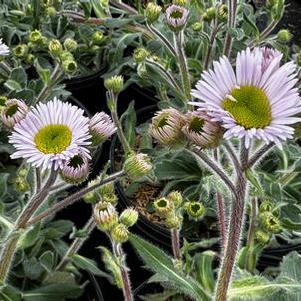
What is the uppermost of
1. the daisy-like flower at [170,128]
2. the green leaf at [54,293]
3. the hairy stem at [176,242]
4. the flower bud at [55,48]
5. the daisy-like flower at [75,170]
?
the flower bud at [55,48]

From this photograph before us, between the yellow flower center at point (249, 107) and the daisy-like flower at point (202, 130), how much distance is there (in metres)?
0.03

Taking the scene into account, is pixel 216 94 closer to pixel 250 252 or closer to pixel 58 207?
pixel 58 207

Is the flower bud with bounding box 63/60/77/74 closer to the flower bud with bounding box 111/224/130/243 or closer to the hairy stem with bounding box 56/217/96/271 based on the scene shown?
the hairy stem with bounding box 56/217/96/271

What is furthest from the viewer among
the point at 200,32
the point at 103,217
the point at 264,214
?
the point at 200,32

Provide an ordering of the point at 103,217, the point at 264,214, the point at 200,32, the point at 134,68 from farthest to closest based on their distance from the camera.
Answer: the point at 134,68
the point at 200,32
the point at 264,214
the point at 103,217

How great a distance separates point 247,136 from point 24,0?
49.7 inches

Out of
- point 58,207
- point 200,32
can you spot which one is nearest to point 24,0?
point 200,32

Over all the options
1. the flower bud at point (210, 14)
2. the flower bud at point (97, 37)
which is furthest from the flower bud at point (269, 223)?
the flower bud at point (97, 37)

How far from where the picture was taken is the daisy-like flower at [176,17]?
1.16 metres

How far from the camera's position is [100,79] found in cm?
178

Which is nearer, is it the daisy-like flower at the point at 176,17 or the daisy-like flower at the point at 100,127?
the daisy-like flower at the point at 100,127

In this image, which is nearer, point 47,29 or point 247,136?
point 247,136

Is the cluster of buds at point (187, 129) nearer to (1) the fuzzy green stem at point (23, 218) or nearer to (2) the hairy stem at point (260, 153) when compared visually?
(2) the hairy stem at point (260, 153)

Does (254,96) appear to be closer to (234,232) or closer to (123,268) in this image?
(234,232)
